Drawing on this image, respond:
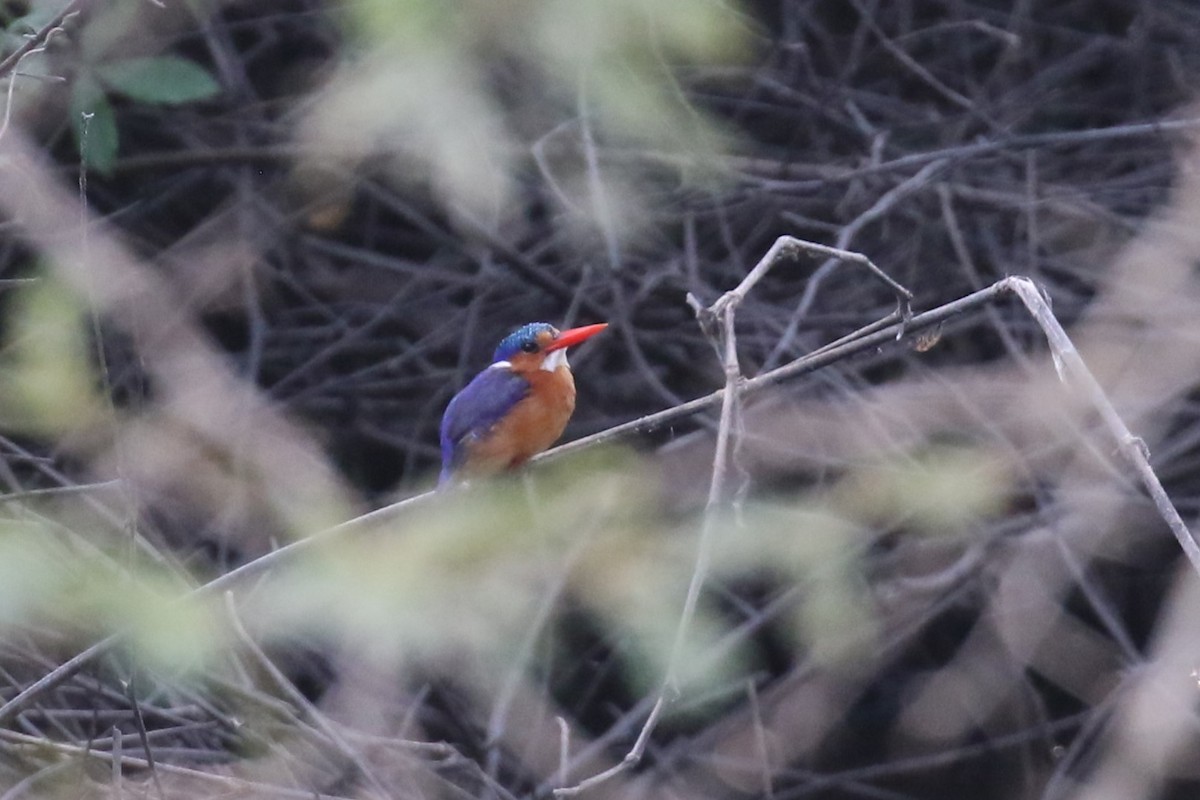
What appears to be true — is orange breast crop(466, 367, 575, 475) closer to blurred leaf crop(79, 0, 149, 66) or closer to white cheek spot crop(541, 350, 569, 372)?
white cheek spot crop(541, 350, 569, 372)

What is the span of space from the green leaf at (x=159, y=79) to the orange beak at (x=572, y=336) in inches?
33.3

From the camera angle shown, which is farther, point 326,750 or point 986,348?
point 986,348

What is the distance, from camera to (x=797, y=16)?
148 inches

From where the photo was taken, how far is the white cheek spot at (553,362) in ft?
11.2

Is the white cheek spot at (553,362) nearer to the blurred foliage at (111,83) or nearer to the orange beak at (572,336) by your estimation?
the orange beak at (572,336)

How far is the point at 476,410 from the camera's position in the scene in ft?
10.9

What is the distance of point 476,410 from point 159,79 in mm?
956

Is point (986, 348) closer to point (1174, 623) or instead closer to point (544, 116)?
point (1174, 623)

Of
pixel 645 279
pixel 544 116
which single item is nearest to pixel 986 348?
pixel 645 279

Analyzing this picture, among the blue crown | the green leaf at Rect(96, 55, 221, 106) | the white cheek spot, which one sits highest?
the green leaf at Rect(96, 55, 221, 106)

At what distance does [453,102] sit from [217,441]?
1366 mm

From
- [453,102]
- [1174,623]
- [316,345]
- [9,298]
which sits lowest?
[1174,623]

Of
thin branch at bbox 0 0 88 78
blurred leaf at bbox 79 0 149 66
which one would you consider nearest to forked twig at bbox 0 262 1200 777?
thin branch at bbox 0 0 88 78

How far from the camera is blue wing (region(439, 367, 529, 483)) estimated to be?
3305mm
